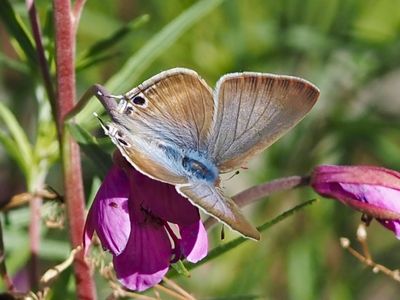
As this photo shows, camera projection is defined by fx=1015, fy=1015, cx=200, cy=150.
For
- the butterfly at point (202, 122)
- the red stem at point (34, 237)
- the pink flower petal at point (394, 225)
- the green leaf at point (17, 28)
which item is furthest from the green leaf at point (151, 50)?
the pink flower petal at point (394, 225)

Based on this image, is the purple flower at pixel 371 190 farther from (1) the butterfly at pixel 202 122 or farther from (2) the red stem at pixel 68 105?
(2) the red stem at pixel 68 105

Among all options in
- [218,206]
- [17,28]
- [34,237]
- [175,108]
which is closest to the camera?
[218,206]

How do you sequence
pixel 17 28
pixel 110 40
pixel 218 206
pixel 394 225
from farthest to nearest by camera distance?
1. pixel 110 40
2. pixel 17 28
3. pixel 394 225
4. pixel 218 206

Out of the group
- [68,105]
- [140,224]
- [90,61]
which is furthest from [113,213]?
[90,61]

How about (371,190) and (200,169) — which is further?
(371,190)

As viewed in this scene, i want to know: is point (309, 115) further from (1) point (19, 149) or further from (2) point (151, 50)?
(1) point (19, 149)

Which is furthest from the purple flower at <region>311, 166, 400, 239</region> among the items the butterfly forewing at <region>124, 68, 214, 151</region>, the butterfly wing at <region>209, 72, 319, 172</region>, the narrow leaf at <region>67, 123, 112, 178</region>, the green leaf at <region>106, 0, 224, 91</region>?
the green leaf at <region>106, 0, 224, 91</region>

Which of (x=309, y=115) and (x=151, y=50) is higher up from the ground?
(x=151, y=50)
